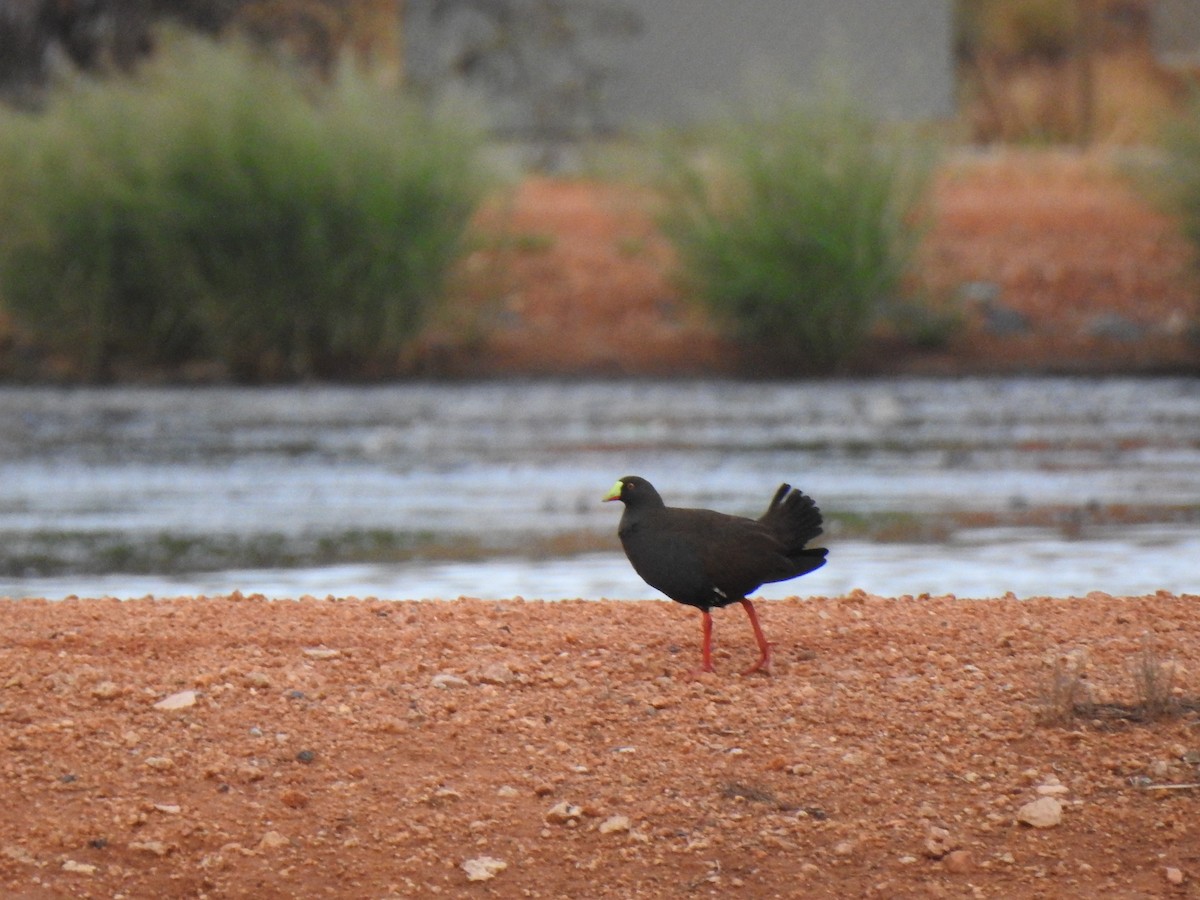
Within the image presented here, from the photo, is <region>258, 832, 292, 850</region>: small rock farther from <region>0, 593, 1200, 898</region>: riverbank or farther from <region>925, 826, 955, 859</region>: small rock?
<region>925, 826, 955, 859</region>: small rock

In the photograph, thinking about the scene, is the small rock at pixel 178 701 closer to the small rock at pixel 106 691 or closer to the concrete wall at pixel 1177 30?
the small rock at pixel 106 691

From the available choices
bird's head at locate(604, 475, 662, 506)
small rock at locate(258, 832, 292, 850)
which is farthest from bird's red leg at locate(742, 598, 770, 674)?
small rock at locate(258, 832, 292, 850)

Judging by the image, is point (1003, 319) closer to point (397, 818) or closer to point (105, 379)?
point (105, 379)

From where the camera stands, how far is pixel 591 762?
5.34 meters

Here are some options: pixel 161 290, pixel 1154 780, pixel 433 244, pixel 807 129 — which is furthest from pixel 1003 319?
pixel 1154 780

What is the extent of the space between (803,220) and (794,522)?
13577 mm

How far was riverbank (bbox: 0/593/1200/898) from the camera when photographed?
15.9 feet

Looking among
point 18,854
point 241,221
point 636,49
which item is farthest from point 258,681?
point 636,49

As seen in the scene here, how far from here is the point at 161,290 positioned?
20.4 meters

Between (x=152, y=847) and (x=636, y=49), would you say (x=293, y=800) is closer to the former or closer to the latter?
(x=152, y=847)

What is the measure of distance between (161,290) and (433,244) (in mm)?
3017

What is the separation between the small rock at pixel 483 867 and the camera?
483 cm

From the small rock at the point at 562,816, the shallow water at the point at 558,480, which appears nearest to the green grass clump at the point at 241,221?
the shallow water at the point at 558,480

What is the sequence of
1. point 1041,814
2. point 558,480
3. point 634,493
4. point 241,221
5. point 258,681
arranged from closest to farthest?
point 1041,814
point 258,681
point 634,493
point 558,480
point 241,221
